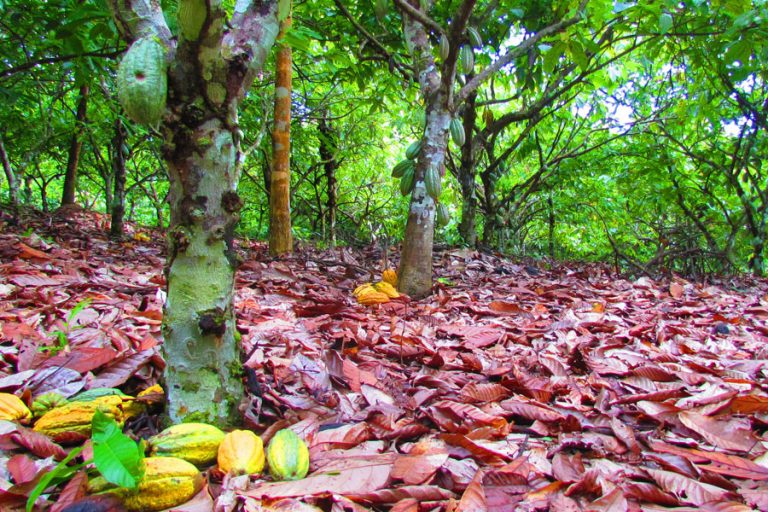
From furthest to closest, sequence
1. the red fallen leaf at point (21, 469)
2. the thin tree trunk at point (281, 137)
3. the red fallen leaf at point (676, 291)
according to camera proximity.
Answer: the thin tree trunk at point (281, 137)
the red fallen leaf at point (676, 291)
the red fallen leaf at point (21, 469)

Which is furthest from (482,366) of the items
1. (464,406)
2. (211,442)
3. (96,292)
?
(96,292)

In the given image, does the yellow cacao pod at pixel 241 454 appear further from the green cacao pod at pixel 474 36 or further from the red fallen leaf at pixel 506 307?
the green cacao pod at pixel 474 36

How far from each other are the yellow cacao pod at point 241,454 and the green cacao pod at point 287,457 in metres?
0.02

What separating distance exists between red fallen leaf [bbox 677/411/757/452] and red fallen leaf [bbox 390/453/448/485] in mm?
603

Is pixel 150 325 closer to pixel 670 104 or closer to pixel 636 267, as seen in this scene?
pixel 636 267

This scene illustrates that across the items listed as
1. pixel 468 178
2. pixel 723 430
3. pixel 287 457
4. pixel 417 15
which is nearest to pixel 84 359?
pixel 287 457

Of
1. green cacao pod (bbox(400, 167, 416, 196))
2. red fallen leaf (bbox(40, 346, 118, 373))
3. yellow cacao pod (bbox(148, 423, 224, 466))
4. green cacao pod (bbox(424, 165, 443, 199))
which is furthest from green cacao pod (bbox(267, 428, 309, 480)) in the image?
green cacao pod (bbox(400, 167, 416, 196))

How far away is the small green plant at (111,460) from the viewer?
751mm

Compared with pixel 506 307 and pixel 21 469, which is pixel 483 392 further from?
pixel 506 307

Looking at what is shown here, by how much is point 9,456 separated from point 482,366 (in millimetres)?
1198

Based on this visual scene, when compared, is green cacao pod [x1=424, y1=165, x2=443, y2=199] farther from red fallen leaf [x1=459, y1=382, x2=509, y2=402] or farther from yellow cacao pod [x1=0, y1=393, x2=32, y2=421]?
yellow cacao pod [x1=0, y1=393, x2=32, y2=421]

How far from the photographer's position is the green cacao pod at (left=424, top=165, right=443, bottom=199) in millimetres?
2578

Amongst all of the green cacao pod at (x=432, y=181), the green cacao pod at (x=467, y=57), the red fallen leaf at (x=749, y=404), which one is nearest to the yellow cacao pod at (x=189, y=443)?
the red fallen leaf at (x=749, y=404)

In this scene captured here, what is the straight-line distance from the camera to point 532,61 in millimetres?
3430
